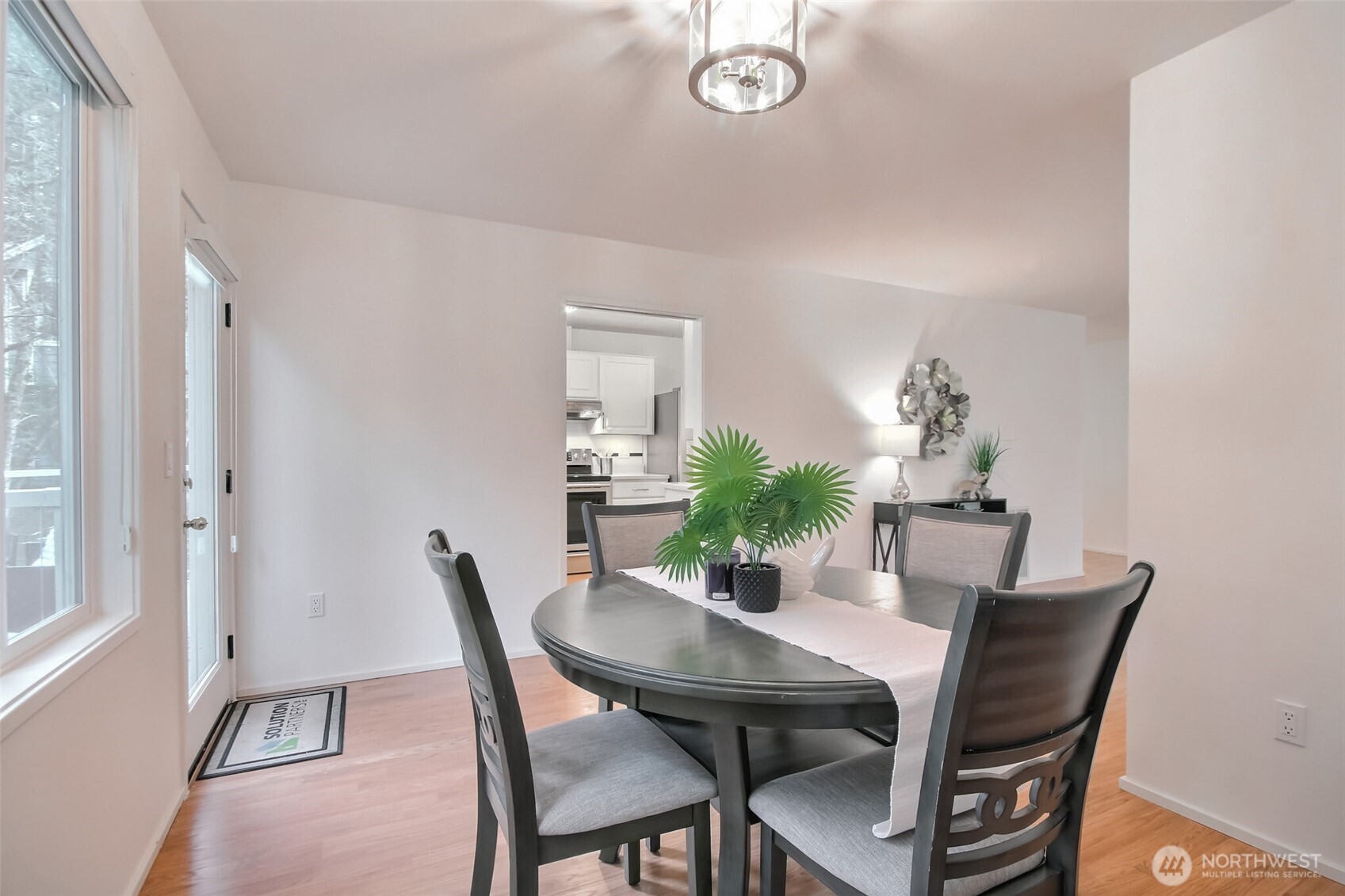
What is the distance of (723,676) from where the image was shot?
118 cm

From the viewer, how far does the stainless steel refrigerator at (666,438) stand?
6504 millimetres

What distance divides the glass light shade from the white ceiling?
0.19 meters

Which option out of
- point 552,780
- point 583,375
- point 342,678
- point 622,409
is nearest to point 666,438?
point 622,409

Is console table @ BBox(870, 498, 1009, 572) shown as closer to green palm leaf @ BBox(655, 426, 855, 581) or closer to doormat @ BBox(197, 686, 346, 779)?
green palm leaf @ BBox(655, 426, 855, 581)

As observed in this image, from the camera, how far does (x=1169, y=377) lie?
2119mm

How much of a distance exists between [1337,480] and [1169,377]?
510 mm

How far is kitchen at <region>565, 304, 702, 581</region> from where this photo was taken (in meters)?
6.23

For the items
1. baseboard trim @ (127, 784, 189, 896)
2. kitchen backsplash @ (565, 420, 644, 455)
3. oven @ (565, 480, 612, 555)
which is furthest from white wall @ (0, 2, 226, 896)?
kitchen backsplash @ (565, 420, 644, 455)

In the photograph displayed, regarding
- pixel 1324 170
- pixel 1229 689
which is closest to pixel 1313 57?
pixel 1324 170

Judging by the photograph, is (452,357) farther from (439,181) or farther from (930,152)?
(930,152)

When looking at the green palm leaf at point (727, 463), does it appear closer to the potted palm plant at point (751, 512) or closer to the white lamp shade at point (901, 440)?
the potted palm plant at point (751, 512)

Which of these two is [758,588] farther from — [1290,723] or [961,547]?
[1290,723]

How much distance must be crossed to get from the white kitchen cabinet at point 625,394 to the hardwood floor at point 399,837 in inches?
174

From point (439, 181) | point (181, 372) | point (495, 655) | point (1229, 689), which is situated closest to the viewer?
point (495, 655)
